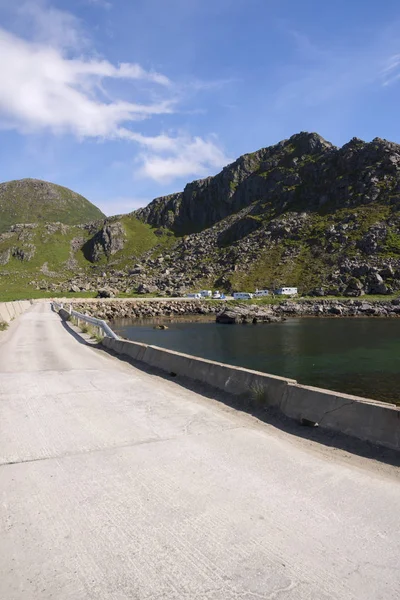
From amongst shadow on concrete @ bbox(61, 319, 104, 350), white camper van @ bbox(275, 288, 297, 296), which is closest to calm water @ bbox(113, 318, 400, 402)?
shadow on concrete @ bbox(61, 319, 104, 350)

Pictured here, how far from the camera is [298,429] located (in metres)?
7.94

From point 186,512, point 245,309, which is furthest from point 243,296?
point 186,512

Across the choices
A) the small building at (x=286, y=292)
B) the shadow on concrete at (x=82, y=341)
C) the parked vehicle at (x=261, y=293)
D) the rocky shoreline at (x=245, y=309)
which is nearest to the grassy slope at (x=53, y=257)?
the parked vehicle at (x=261, y=293)

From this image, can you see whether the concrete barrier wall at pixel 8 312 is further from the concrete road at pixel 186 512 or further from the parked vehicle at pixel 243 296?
the parked vehicle at pixel 243 296

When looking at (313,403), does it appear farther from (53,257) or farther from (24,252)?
(24,252)

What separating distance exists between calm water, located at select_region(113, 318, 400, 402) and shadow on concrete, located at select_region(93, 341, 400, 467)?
34.1ft

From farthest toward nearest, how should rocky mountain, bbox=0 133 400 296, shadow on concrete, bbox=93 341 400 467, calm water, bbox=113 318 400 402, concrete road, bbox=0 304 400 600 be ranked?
rocky mountain, bbox=0 133 400 296 < calm water, bbox=113 318 400 402 < shadow on concrete, bbox=93 341 400 467 < concrete road, bbox=0 304 400 600

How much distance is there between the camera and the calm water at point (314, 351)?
2255 cm

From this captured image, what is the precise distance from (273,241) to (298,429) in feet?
398

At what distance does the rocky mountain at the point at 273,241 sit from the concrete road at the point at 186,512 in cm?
8599

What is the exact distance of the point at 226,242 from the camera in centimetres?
15325

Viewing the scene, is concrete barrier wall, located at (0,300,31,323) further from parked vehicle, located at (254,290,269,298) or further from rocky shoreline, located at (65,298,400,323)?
parked vehicle, located at (254,290,269,298)

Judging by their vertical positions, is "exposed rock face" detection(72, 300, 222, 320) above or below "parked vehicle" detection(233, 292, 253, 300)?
below

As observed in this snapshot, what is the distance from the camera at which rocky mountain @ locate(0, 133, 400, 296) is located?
10131 cm
